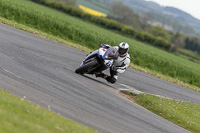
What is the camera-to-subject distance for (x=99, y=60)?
14109 millimetres

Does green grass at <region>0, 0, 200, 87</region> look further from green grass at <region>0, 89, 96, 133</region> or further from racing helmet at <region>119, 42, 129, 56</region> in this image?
green grass at <region>0, 89, 96, 133</region>

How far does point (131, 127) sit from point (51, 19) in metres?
22.2

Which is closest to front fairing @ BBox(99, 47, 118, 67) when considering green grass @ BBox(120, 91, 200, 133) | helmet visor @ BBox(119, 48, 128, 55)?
helmet visor @ BBox(119, 48, 128, 55)

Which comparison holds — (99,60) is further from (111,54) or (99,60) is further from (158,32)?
(158,32)

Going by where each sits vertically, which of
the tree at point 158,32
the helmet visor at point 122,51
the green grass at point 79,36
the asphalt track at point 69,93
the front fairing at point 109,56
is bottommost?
the tree at point 158,32

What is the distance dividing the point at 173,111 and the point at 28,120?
8.19 metres

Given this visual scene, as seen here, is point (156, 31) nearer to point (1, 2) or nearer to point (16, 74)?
point (1, 2)

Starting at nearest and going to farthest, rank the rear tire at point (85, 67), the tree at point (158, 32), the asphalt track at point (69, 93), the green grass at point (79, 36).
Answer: the asphalt track at point (69, 93) → the rear tire at point (85, 67) → the green grass at point (79, 36) → the tree at point (158, 32)

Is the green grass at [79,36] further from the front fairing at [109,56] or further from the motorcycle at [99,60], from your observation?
the front fairing at [109,56]

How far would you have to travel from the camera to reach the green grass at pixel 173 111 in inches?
514

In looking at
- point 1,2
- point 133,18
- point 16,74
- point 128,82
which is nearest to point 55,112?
point 16,74

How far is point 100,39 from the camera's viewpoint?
31.8 m

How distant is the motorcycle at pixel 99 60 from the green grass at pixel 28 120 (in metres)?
5.69

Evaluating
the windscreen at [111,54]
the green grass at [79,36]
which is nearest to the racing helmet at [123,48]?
the windscreen at [111,54]
